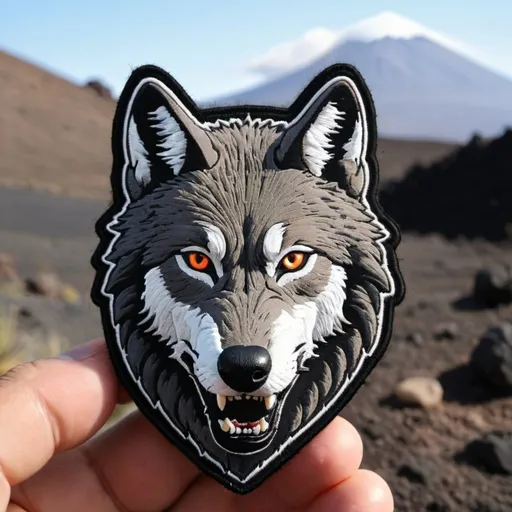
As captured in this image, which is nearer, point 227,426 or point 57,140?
point 227,426

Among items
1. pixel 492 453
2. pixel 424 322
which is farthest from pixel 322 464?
pixel 424 322

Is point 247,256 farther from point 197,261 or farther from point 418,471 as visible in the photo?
point 418,471

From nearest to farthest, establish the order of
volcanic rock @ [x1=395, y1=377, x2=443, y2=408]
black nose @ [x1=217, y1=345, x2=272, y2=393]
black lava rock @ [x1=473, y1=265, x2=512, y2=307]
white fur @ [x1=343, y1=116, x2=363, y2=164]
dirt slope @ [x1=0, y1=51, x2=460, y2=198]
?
black nose @ [x1=217, y1=345, x2=272, y2=393] → white fur @ [x1=343, y1=116, x2=363, y2=164] → volcanic rock @ [x1=395, y1=377, x2=443, y2=408] → black lava rock @ [x1=473, y1=265, x2=512, y2=307] → dirt slope @ [x1=0, y1=51, x2=460, y2=198]

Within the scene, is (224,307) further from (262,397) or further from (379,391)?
(379,391)

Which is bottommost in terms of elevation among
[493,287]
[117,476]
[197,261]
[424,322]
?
[424,322]

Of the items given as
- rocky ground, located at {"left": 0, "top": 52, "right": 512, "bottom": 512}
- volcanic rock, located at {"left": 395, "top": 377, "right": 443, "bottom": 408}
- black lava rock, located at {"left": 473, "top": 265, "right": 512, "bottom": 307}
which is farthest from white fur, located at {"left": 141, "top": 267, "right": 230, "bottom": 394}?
black lava rock, located at {"left": 473, "top": 265, "right": 512, "bottom": 307}

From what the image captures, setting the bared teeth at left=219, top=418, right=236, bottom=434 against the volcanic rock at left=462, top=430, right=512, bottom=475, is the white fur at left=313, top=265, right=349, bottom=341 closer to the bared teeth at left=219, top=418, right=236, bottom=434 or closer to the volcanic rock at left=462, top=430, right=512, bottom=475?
the bared teeth at left=219, top=418, right=236, bottom=434

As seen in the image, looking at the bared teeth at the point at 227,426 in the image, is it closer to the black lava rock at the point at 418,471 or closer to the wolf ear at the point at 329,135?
the wolf ear at the point at 329,135
